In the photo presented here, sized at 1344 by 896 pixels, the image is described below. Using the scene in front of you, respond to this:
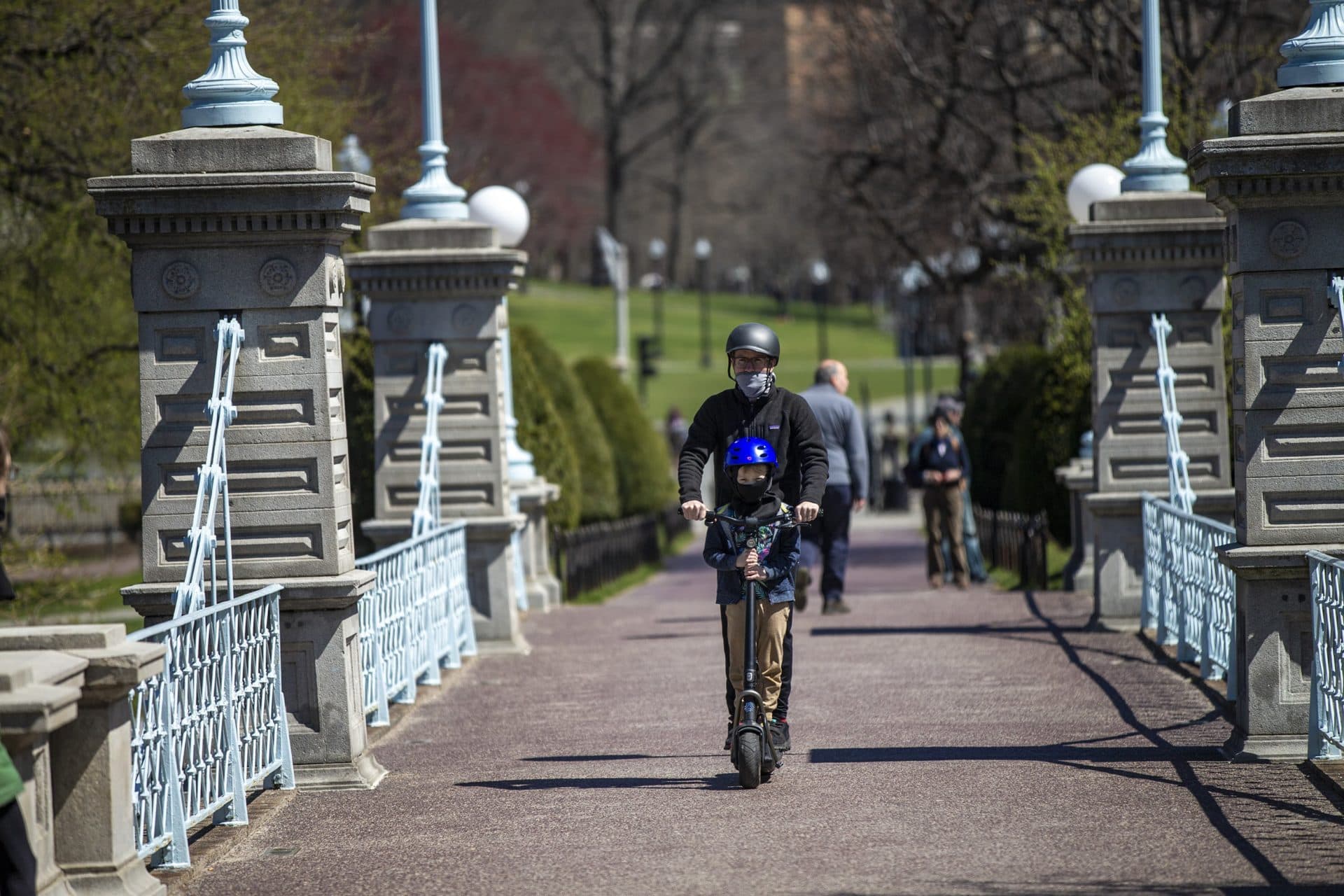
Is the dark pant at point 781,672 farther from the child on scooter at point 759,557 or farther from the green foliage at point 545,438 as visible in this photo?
the green foliage at point 545,438

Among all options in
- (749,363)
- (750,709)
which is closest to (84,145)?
(749,363)

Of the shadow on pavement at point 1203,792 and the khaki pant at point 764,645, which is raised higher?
the khaki pant at point 764,645

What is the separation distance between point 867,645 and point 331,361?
4930 mm

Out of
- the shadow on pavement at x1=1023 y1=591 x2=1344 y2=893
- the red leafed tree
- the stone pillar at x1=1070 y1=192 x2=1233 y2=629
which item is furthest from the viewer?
the red leafed tree

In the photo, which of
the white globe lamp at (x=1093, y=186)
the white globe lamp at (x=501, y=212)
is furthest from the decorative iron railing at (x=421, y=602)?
the white globe lamp at (x=1093, y=186)

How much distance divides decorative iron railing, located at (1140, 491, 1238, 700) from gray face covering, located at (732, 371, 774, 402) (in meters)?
2.41

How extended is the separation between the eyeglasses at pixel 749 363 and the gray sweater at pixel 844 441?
5.11 m

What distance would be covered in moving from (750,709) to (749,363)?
1400 mm

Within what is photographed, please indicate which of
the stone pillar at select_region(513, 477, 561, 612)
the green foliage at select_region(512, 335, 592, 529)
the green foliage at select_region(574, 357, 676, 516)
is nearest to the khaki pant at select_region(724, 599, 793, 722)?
the stone pillar at select_region(513, 477, 561, 612)

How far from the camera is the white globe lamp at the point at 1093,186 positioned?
13.2m

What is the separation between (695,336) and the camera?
6988 centimetres

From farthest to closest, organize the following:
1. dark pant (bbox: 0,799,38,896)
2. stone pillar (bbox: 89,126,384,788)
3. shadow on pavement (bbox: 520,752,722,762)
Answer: shadow on pavement (bbox: 520,752,722,762)
stone pillar (bbox: 89,126,384,788)
dark pant (bbox: 0,799,38,896)

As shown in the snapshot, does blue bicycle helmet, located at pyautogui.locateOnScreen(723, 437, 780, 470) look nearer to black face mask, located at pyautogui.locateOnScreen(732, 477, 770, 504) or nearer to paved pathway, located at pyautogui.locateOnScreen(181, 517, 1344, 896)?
black face mask, located at pyautogui.locateOnScreen(732, 477, 770, 504)

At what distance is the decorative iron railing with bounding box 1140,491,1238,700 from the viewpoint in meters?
8.98
